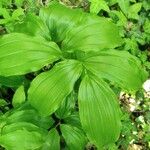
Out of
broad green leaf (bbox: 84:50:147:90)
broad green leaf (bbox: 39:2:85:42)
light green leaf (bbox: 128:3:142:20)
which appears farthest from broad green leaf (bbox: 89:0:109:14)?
broad green leaf (bbox: 84:50:147:90)

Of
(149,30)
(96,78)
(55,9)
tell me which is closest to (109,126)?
(96,78)

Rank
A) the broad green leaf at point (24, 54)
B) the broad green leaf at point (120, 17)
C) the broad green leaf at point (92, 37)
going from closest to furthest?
1. the broad green leaf at point (24, 54)
2. the broad green leaf at point (92, 37)
3. the broad green leaf at point (120, 17)

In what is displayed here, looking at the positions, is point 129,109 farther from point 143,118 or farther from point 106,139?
point 106,139

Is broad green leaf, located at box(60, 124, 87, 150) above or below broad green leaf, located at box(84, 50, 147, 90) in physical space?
below

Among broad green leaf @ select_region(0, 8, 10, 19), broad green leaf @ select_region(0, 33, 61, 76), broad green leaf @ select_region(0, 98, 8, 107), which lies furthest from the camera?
broad green leaf @ select_region(0, 8, 10, 19)

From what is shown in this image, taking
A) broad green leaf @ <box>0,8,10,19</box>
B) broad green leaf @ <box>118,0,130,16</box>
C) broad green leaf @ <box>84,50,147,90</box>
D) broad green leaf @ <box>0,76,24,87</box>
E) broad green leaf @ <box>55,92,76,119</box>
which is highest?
broad green leaf @ <box>84,50,147,90</box>

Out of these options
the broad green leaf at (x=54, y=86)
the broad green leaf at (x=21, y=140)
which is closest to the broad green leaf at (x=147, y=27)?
the broad green leaf at (x=54, y=86)

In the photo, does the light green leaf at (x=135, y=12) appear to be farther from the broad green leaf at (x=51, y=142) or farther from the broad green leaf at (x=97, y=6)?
the broad green leaf at (x=51, y=142)

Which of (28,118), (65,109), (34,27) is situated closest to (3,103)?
(28,118)

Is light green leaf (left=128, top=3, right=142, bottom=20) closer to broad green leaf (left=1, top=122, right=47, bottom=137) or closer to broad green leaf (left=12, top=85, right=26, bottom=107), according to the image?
broad green leaf (left=12, top=85, right=26, bottom=107)
